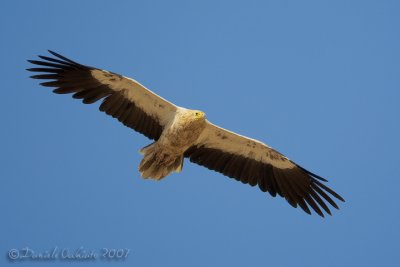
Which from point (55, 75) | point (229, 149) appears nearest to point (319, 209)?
point (229, 149)

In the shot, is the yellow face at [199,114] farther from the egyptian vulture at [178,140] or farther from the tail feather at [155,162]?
the tail feather at [155,162]

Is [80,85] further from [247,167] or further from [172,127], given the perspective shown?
[247,167]

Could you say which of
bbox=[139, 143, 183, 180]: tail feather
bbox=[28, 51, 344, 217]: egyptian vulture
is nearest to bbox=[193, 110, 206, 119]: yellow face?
bbox=[28, 51, 344, 217]: egyptian vulture

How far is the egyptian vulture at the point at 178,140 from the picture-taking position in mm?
10336

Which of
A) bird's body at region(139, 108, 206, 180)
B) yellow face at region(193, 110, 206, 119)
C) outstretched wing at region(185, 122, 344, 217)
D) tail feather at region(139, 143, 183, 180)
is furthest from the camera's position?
outstretched wing at region(185, 122, 344, 217)

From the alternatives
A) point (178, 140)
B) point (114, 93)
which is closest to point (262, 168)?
point (178, 140)

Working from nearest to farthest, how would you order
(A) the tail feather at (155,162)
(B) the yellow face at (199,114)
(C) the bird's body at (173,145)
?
(B) the yellow face at (199,114) < (C) the bird's body at (173,145) < (A) the tail feather at (155,162)

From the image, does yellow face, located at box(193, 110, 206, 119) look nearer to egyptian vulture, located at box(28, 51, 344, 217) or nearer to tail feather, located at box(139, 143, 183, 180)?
egyptian vulture, located at box(28, 51, 344, 217)

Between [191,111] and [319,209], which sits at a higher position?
[191,111]

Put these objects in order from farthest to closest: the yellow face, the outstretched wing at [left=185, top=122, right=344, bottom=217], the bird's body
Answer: the outstretched wing at [left=185, top=122, right=344, bottom=217] < the bird's body < the yellow face

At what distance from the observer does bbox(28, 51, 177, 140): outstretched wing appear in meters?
10.3

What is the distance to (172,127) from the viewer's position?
33.7 feet

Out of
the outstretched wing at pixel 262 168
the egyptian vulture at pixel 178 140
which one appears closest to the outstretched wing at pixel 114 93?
the egyptian vulture at pixel 178 140

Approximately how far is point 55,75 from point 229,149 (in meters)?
3.38
